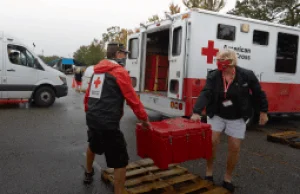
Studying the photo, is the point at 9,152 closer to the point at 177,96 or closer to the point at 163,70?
the point at 177,96

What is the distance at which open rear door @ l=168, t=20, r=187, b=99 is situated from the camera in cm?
662

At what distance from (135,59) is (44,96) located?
376 cm

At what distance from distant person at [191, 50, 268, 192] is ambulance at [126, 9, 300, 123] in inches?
111

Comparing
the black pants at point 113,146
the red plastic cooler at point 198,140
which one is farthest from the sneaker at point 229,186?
the black pants at point 113,146

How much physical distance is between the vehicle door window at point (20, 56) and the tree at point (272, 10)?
64.4 feet

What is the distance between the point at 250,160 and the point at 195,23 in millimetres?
3130

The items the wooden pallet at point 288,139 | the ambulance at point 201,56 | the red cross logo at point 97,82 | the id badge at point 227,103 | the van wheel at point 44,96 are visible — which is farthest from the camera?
the van wheel at point 44,96

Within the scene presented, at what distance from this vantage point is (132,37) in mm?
8922

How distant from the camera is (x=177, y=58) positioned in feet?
22.4

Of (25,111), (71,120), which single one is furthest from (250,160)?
(25,111)

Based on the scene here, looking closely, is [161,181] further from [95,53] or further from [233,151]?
[95,53]

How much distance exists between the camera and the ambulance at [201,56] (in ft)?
21.6

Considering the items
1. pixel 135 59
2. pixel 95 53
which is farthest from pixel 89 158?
pixel 95 53

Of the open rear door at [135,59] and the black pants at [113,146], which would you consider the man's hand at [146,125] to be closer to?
the black pants at [113,146]
